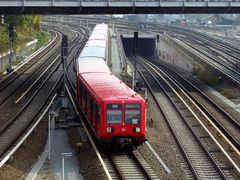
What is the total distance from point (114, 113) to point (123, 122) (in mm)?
537

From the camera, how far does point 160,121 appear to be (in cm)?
3058

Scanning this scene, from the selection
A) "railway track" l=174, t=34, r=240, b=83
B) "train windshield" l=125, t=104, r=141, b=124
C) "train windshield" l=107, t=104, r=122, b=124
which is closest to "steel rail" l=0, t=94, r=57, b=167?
"train windshield" l=107, t=104, r=122, b=124

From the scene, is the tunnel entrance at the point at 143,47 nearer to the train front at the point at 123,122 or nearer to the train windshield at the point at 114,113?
the train front at the point at 123,122

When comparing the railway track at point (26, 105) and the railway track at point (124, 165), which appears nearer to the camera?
the railway track at point (124, 165)

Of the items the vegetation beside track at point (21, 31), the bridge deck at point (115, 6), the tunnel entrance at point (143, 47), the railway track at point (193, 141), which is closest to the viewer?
the railway track at point (193, 141)

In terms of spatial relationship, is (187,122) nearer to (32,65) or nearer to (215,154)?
(215,154)

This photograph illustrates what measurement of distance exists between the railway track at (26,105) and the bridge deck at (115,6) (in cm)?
614

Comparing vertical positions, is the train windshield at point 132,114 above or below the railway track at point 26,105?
above

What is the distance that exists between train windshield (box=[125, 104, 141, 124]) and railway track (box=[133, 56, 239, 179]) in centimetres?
269

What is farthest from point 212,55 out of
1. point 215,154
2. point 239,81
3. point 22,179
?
point 22,179

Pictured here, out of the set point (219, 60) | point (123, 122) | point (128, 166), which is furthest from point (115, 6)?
point (219, 60)

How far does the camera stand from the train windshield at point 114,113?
22.4m

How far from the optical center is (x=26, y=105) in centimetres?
3488

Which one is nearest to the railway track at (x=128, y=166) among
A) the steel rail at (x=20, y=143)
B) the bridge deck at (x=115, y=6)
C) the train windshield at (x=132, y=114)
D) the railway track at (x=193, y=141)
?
the train windshield at (x=132, y=114)
